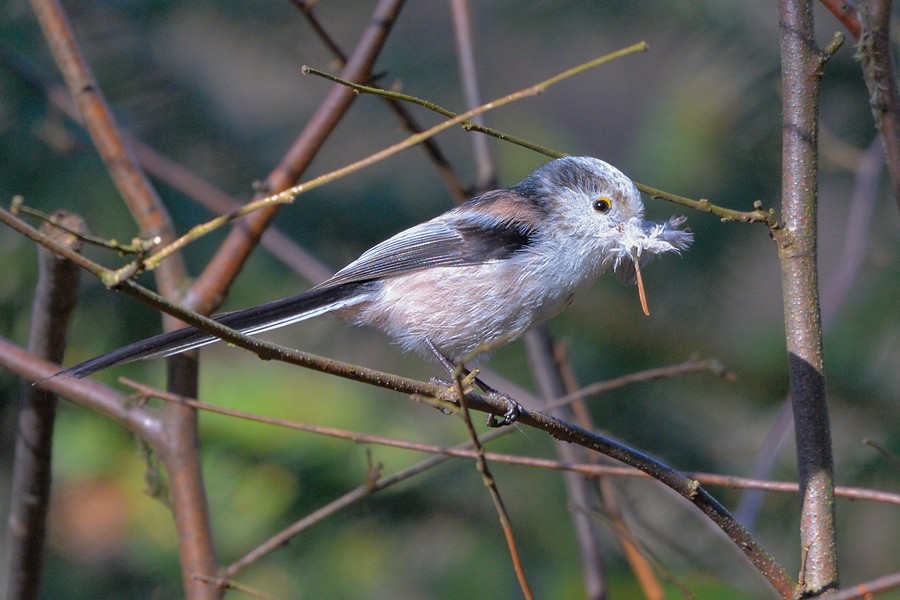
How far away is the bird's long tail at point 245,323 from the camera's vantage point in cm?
159

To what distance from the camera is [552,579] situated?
9.11 feet

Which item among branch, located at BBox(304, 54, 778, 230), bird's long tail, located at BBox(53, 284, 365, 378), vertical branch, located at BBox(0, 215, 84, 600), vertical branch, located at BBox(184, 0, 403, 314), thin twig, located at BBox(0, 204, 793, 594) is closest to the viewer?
thin twig, located at BBox(0, 204, 793, 594)

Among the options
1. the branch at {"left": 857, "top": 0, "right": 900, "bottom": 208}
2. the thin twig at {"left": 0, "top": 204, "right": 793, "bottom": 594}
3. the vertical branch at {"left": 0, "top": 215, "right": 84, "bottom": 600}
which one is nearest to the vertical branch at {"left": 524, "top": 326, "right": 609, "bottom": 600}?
the thin twig at {"left": 0, "top": 204, "right": 793, "bottom": 594}

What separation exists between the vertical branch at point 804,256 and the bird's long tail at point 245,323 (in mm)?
1004

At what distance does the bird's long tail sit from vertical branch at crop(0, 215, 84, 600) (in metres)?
0.31

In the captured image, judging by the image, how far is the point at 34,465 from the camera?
198cm

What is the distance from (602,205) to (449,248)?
1.38 ft

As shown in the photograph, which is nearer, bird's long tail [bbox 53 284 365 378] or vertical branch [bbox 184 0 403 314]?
bird's long tail [bbox 53 284 365 378]

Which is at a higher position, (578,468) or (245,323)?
(245,323)

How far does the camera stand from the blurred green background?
9.71 ft

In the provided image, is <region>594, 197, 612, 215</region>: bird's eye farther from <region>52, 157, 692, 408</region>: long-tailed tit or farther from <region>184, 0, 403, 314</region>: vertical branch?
<region>184, 0, 403, 314</region>: vertical branch

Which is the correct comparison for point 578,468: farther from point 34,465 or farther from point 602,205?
point 34,465

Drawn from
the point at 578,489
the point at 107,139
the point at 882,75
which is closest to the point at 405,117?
the point at 107,139

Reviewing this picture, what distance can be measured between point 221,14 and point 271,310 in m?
2.00
